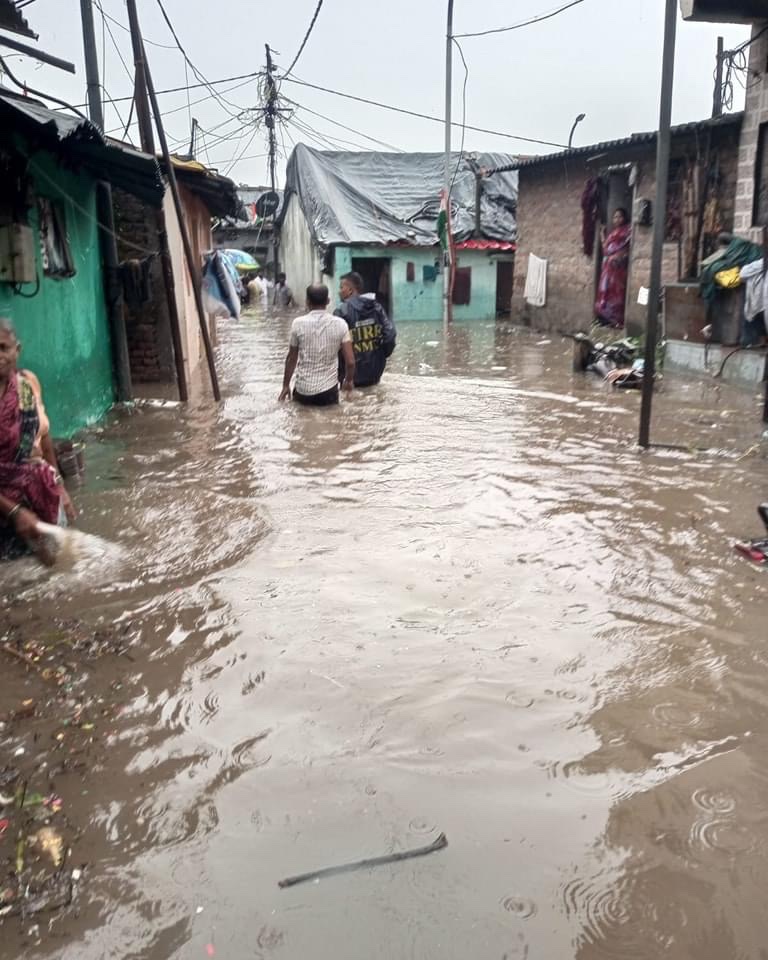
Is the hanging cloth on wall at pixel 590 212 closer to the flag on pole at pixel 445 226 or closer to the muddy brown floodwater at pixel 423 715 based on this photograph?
the flag on pole at pixel 445 226

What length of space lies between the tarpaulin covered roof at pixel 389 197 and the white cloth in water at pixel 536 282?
4.08 metres

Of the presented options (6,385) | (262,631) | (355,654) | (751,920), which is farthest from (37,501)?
(751,920)

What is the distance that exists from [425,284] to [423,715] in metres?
21.5

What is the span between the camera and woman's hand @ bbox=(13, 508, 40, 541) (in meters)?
4.30

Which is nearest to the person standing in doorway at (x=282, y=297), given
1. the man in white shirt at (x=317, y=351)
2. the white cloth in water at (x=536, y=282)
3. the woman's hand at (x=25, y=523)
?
the white cloth in water at (x=536, y=282)

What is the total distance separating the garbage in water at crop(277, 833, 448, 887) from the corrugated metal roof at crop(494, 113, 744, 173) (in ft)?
39.7

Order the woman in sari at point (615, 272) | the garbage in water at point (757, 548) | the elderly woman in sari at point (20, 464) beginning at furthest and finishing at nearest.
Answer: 1. the woman in sari at point (615, 272)
2. the garbage in water at point (757, 548)
3. the elderly woman in sari at point (20, 464)

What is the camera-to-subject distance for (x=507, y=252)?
23.8m

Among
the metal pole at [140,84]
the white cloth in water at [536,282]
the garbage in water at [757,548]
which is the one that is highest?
the metal pole at [140,84]

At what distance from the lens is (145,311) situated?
9969 millimetres

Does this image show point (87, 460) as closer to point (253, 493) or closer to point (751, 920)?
point (253, 493)

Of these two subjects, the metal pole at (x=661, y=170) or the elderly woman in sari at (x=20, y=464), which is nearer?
the elderly woman in sari at (x=20, y=464)

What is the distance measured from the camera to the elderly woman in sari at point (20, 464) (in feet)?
13.9

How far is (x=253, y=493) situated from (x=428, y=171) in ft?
Answer: 72.9
